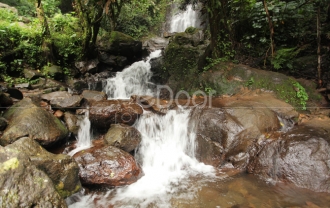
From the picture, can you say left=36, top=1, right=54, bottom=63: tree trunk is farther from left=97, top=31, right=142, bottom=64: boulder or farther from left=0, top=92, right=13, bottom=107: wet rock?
left=0, top=92, right=13, bottom=107: wet rock

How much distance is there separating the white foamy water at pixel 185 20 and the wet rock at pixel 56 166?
13191mm

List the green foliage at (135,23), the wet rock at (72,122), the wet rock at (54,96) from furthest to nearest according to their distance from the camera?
1. the green foliage at (135,23)
2. the wet rock at (54,96)
3. the wet rock at (72,122)

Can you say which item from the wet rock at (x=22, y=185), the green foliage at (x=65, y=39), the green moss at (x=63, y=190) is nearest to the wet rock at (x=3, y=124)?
the green moss at (x=63, y=190)

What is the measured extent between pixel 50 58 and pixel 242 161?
325 inches

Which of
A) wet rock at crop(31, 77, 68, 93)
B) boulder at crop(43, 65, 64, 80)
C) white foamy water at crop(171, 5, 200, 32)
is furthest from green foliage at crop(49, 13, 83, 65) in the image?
white foamy water at crop(171, 5, 200, 32)

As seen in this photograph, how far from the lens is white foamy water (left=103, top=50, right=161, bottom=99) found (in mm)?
8930

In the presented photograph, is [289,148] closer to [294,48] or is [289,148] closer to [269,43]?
[294,48]

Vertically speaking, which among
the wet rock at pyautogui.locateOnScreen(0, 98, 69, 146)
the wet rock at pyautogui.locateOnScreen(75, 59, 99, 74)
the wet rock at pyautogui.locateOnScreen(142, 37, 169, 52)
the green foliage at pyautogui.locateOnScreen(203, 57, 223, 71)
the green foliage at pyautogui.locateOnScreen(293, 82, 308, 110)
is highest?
the wet rock at pyautogui.locateOnScreen(142, 37, 169, 52)

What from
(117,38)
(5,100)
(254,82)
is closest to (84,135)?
(5,100)

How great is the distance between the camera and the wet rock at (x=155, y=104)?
6.34m

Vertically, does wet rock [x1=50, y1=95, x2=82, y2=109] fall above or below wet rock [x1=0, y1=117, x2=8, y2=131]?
above

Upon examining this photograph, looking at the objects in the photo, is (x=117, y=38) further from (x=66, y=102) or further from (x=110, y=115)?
(x=110, y=115)

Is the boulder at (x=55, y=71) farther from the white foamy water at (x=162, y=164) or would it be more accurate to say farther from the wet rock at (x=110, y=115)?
the white foamy water at (x=162, y=164)

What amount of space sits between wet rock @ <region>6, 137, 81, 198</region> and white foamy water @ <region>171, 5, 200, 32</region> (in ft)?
43.3
